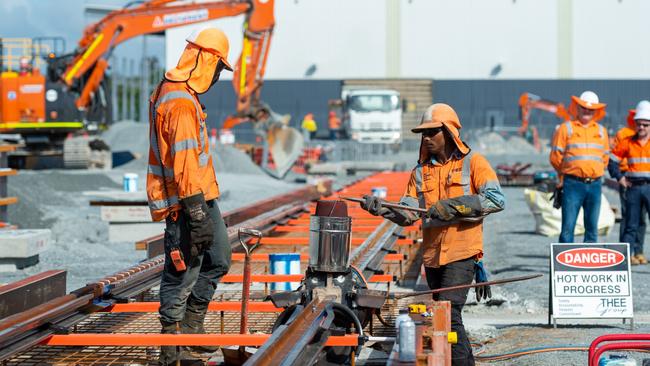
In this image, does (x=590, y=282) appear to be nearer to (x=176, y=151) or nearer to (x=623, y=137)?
(x=176, y=151)

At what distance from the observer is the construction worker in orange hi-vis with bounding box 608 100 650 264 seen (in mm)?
11312

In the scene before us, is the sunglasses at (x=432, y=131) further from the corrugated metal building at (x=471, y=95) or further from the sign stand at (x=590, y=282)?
the corrugated metal building at (x=471, y=95)

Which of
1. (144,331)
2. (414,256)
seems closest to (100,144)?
(414,256)

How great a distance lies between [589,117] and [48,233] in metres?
6.09

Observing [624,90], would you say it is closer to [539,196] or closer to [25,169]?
[25,169]

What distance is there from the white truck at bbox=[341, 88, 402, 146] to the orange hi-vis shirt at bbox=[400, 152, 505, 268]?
33.7 m

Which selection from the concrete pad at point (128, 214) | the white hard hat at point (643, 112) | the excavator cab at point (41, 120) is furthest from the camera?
the excavator cab at point (41, 120)

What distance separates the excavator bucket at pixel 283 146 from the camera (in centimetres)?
2786

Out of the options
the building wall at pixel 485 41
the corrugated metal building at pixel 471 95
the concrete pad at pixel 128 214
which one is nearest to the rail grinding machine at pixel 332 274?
the concrete pad at pixel 128 214

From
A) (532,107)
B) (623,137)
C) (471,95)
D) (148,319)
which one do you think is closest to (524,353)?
(148,319)

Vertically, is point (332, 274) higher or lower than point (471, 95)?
lower

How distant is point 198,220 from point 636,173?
707cm

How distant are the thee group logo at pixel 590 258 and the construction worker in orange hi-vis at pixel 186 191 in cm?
308

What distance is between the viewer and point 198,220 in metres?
5.61
